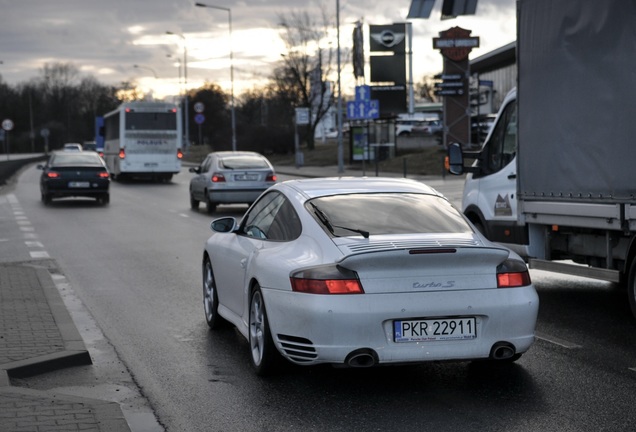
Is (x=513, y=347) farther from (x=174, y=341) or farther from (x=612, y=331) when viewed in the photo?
(x=174, y=341)

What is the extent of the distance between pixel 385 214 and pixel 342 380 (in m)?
1.16

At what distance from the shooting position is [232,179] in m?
26.5

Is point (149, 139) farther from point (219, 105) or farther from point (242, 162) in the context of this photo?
point (219, 105)

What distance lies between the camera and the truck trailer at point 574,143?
9.00 m

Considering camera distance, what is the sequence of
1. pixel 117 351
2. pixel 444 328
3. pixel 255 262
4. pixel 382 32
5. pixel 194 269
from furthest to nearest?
pixel 382 32 < pixel 194 269 < pixel 117 351 < pixel 255 262 < pixel 444 328

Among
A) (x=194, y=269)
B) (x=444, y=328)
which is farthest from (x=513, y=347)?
(x=194, y=269)

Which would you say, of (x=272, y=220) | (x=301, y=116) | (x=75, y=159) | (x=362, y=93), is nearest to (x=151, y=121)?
(x=362, y=93)

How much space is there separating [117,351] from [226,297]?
0.95 meters

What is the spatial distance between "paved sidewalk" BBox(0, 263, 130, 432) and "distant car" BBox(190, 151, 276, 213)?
541 inches

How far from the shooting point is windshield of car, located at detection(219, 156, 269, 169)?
26.9 m

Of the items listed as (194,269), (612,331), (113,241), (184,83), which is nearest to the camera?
(612,331)

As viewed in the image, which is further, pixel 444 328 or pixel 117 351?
pixel 117 351

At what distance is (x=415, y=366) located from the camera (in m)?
7.61

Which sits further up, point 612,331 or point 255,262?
point 255,262
